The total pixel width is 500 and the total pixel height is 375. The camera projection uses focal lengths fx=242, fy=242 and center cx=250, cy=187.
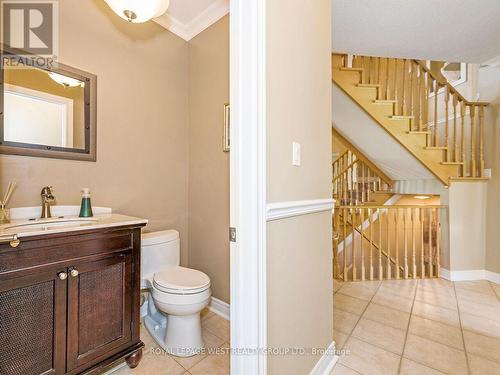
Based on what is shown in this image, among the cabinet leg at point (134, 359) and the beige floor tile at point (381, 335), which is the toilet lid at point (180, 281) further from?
the beige floor tile at point (381, 335)

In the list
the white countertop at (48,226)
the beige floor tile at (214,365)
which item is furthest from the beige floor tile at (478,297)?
the white countertop at (48,226)

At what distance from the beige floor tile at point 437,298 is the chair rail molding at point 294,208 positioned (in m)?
1.74

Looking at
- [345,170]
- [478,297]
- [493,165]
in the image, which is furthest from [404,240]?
[345,170]

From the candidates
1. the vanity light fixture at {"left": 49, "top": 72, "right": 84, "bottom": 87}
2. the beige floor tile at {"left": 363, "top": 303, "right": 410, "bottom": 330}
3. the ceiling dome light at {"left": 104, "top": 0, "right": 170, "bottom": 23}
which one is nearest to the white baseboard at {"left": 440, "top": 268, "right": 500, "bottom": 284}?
the beige floor tile at {"left": 363, "top": 303, "right": 410, "bottom": 330}

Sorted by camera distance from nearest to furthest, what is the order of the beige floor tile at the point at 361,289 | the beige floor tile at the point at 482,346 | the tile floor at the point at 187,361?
1. the tile floor at the point at 187,361
2. the beige floor tile at the point at 482,346
3. the beige floor tile at the point at 361,289

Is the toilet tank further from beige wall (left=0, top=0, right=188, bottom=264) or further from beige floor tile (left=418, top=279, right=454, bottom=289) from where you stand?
beige floor tile (left=418, top=279, right=454, bottom=289)

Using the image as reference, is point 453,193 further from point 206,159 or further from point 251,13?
point 251,13

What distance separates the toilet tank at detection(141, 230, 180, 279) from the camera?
1.77m

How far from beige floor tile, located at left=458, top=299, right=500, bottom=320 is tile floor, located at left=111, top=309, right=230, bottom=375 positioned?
206 cm

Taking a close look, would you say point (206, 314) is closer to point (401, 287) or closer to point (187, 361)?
point (187, 361)

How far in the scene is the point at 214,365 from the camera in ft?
4.81

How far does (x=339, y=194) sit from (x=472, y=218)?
208 cm

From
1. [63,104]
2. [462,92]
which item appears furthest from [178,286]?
[462,92]

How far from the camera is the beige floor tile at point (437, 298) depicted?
2207 mm
